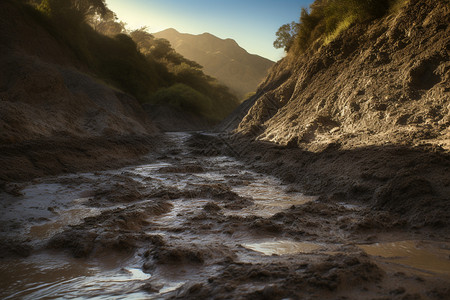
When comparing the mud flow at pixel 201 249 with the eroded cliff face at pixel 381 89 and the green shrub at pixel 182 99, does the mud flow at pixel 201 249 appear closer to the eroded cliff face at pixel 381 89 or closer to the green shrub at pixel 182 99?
the eroded cliff face at pixel 381 89

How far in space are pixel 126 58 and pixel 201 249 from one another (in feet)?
86.6

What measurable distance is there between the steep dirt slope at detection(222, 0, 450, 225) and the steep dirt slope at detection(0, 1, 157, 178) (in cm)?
477

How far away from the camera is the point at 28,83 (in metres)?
9.20

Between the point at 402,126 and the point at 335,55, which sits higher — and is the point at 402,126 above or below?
below

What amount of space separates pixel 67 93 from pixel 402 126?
33.4ft

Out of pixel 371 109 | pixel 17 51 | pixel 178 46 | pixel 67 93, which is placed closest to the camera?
pixel 371 109

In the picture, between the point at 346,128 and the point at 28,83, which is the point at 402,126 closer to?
the point at 346,128

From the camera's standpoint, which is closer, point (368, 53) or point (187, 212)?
point (187, 212)

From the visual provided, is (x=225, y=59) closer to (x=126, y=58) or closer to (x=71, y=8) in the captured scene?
(x=126, y=58)

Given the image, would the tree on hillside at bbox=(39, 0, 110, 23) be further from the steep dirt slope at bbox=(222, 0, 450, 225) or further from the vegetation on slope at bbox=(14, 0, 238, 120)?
the steep dirt slope at bbox=(222, 0, 450, 225)

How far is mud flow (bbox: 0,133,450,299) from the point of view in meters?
1.90

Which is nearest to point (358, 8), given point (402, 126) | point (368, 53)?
point (368, 53)

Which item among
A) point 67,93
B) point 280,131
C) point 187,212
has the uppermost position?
point 67,93

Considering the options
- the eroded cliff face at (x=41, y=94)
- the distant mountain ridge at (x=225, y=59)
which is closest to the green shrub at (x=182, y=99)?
the eroded cliff face at (x=41, y=94)
